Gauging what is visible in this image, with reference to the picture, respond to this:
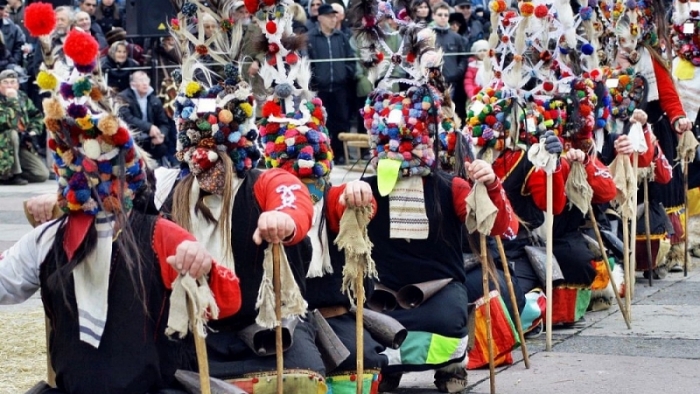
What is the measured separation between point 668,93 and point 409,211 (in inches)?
175

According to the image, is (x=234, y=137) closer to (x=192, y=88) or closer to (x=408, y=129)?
(x=192, y=88)

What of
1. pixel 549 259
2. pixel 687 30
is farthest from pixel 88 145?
pixel 687 30

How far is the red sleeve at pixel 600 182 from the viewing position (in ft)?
27.4

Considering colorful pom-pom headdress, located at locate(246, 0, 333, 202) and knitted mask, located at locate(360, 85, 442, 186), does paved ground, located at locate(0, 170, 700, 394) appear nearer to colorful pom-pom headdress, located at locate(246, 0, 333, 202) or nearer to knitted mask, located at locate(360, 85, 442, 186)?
knitted mask, located at locate(360, 85, 442, 186)

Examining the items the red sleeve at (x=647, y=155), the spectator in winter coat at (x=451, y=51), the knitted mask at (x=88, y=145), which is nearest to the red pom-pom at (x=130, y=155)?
→ the knitted mask at (x=88, y=145)

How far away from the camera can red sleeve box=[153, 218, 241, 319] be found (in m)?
4.58

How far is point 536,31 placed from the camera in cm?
853

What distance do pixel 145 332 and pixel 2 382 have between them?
8.70 feet

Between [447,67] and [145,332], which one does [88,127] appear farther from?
[447,67]

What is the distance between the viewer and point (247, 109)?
5523 mm

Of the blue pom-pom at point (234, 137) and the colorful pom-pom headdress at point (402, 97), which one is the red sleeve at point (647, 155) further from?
the blue pom-pom at point (234, 137)

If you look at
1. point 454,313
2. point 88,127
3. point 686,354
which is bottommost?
point 686,354

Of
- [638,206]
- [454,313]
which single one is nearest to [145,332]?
[454,313]

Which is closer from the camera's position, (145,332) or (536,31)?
(145,332)
